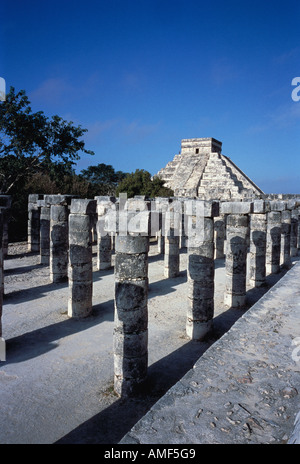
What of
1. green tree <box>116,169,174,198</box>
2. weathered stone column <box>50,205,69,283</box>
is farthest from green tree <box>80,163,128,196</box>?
weathered stone column <box>50,205,69,283</box>

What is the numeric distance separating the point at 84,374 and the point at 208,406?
3.94 meters

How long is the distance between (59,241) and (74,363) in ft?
20.3

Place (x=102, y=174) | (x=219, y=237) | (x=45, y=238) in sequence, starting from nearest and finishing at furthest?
(x=45, y=238) < (x=219, y=237) < (x=102, y=174)

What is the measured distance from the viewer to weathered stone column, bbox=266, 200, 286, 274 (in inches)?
524

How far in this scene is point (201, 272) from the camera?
791 centimetres

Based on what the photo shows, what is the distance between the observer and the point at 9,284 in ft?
39.1

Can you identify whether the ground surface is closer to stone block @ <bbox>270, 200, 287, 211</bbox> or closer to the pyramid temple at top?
stone block @ <bbox>270, 200, 287, 211</bbox>

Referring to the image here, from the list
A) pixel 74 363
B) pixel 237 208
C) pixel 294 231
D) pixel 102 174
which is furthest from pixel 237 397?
pixel 102 174

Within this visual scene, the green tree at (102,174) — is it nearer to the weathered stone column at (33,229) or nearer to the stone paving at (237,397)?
the weathered stone column at (33,229)

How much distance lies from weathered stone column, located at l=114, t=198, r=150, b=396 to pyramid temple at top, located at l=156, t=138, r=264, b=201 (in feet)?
87.1

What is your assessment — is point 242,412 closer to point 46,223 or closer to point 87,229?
point 87,229

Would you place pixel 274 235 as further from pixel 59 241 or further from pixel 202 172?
pixel 202 172

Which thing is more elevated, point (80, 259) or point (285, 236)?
point (285, 236)

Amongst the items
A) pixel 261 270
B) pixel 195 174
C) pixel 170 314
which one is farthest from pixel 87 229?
pixel 195 174
